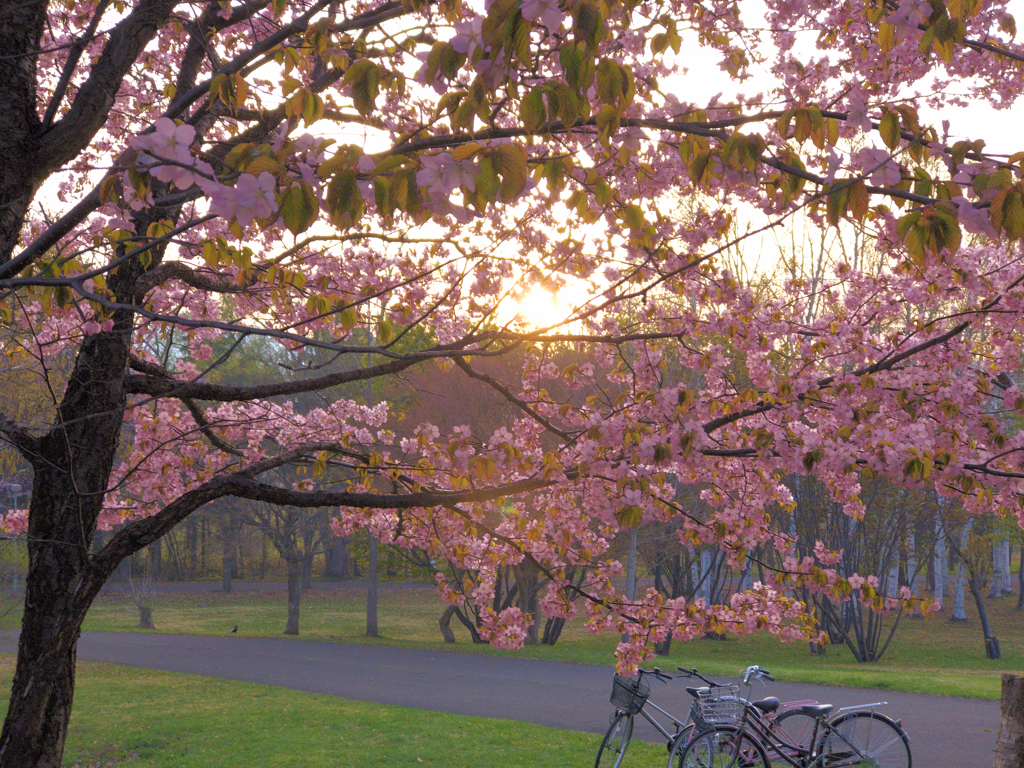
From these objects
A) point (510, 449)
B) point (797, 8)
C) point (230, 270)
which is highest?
point (797, 8)

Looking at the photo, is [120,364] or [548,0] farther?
[120,364]

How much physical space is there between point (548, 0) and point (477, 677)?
13561 millimetres

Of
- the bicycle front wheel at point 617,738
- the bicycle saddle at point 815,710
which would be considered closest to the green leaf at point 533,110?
the bicycle front wheel at point 617,738

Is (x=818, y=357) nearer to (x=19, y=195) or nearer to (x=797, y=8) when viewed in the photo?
(x=797, y=8)

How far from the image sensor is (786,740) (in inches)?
271

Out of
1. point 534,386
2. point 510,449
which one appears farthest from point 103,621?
point 510,449

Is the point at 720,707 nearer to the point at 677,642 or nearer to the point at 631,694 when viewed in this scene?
the point at 631,694

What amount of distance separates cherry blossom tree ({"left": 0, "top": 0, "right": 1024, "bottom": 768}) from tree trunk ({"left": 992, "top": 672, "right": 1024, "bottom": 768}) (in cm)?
85

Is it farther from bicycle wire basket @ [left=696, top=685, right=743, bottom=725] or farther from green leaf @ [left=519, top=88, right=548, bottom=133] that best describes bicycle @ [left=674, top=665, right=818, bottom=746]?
green leaf @ [left=519, top=88, right=548, bottom=133]

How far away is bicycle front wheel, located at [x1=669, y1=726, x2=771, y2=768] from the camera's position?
643cm

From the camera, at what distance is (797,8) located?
6004mm

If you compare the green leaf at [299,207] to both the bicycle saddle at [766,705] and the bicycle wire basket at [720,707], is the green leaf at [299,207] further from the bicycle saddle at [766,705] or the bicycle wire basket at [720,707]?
the bicycle saddle at [766,705]

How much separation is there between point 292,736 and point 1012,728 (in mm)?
7547

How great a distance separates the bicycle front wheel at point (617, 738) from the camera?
6895mm
